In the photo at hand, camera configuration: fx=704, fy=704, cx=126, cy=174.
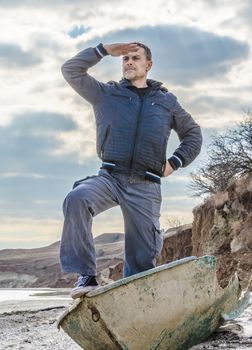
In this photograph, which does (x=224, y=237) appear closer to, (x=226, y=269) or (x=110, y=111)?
(x=226, y=269)

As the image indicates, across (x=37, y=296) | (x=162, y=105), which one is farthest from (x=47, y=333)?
(x=37, y=296)

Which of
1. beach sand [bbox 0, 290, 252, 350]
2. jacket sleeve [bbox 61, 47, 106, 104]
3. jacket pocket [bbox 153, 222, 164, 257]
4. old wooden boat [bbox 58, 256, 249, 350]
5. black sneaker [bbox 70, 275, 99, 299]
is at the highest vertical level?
jacket sleeve [bbox 61, 47, 106, 104]

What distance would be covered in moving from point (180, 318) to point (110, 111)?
175 cm

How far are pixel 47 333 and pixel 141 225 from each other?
3483 mm

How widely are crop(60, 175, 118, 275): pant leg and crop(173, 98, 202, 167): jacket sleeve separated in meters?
1.18

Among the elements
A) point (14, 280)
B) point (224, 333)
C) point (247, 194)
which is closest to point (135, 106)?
point (224, 333)

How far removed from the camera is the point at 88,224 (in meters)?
5.23

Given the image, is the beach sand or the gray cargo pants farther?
the beach sand

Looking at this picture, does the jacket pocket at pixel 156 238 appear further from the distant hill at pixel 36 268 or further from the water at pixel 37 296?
the distant hill at pixel 36 268

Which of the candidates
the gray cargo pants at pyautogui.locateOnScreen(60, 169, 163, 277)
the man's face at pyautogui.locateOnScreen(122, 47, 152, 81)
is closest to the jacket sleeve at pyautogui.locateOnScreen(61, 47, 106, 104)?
the man's face at pyautogui.locateOnScreen(122, 47, 152, 81)

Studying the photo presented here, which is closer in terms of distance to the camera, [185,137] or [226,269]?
[185,137]

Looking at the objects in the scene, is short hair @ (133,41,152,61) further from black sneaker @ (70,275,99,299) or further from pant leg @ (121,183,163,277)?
black sneaker @ (70,275,99,299)

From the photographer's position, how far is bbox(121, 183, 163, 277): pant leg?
18.6ft

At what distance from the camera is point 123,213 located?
5703 millimetres
